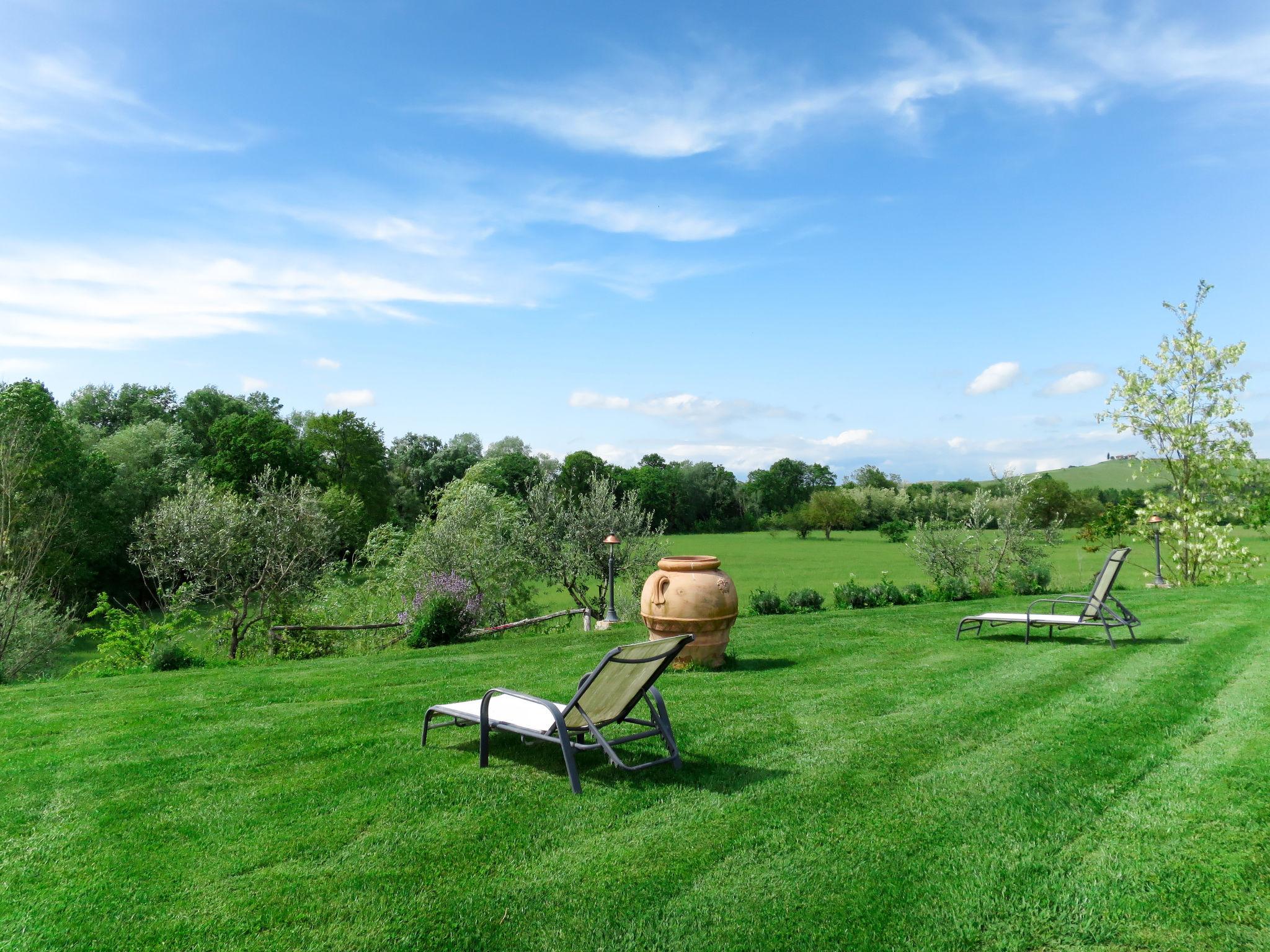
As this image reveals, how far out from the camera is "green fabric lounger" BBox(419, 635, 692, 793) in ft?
15.4

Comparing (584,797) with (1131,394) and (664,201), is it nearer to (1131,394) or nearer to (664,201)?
(664,201)

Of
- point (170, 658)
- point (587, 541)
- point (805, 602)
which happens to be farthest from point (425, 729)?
point (587, 541)

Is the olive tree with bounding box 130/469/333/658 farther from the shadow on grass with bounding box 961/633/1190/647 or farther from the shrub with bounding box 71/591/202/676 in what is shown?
the shadow on grass with bounding box 961/633/1190/647

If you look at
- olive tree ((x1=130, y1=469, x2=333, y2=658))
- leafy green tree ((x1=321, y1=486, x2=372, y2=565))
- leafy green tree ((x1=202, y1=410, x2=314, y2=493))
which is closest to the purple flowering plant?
olive tree ((x1=130, y1=469, x2=333, y2=658))

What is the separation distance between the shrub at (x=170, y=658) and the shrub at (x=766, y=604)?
926 centimetres

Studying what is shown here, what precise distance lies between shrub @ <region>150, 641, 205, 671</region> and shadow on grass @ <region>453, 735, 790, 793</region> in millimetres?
6933

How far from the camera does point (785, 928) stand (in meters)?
3.06

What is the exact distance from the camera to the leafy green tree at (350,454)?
4212cm

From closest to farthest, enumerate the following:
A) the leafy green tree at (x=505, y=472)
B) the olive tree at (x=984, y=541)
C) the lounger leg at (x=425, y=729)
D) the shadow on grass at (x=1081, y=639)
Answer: the lounger leg at (x=425, y=729)
the shadow on grass at (x=1081, y=639)
the olive tree at (x=984, y=541)
the leafy green tree at (x=505, y=472)

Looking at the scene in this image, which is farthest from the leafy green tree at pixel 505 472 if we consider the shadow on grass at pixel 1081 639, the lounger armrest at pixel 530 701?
the lounger armrest at pixel 530 701

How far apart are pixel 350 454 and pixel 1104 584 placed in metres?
39.4

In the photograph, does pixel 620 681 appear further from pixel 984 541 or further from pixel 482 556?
pixel 984 541

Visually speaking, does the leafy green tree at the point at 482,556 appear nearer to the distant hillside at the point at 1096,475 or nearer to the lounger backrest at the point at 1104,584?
the lounger backrest at the point at 1104,584

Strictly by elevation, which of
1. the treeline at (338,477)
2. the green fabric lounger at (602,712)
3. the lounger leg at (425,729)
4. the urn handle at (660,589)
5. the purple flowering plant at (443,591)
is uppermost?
the treeline at (338,477)
